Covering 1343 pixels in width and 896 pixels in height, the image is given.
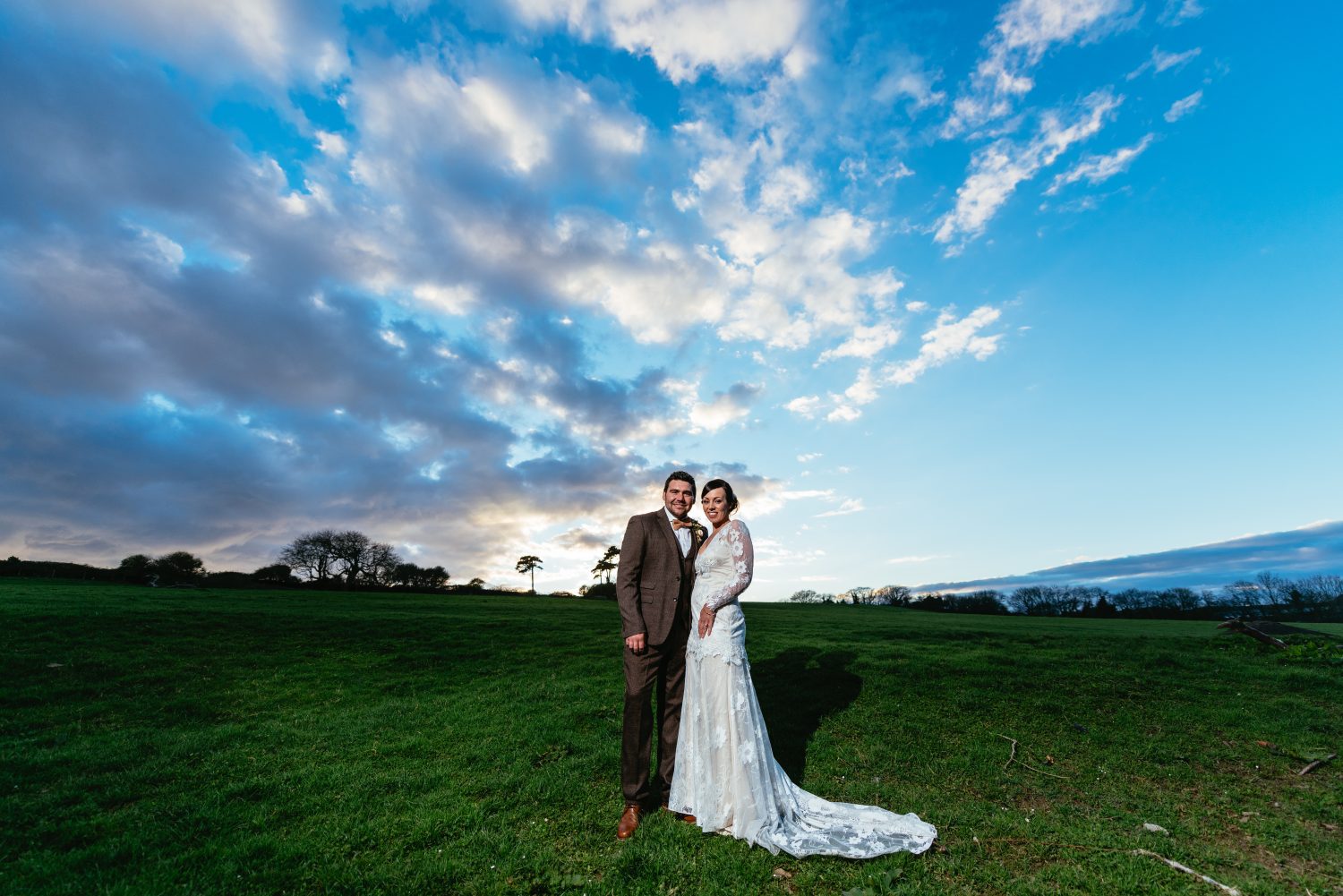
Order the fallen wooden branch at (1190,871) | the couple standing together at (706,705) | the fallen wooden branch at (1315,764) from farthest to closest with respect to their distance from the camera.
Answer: the fallen wooden branch at (1315,764)
the couple standing together at (706,705)
the fallen wooden branch at (1190,871)

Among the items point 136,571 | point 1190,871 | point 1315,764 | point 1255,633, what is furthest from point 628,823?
point 136,571

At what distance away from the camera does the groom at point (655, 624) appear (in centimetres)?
670

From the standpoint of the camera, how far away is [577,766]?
340 inches

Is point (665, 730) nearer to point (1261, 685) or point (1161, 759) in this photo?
point (1161, 759)

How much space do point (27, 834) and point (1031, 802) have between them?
1248 cm

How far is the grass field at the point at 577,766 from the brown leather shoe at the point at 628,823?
0.18m

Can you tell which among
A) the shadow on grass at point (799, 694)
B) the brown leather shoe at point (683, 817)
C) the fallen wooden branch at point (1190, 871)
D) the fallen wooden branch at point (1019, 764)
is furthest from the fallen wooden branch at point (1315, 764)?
the brown leather shoe at point (683, 817)

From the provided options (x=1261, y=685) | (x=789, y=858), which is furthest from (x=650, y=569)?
(x=1261, y=685)

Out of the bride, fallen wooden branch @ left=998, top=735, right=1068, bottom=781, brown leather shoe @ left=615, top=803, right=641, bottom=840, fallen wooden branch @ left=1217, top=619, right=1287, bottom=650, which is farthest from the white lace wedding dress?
fallen wooden branch @ left=1217, top=619, right=1287, bottom=650

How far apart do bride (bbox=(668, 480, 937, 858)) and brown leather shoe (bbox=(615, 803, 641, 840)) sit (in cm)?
43

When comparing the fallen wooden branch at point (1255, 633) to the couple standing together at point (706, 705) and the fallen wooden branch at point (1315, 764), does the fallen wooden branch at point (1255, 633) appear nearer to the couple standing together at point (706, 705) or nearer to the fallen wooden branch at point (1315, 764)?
the fallen wooden branch at point (1315, 764)

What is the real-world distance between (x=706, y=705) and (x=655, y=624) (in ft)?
3.55

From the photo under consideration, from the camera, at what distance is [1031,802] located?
313 inches

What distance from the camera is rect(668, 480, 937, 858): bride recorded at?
20.2 feet
